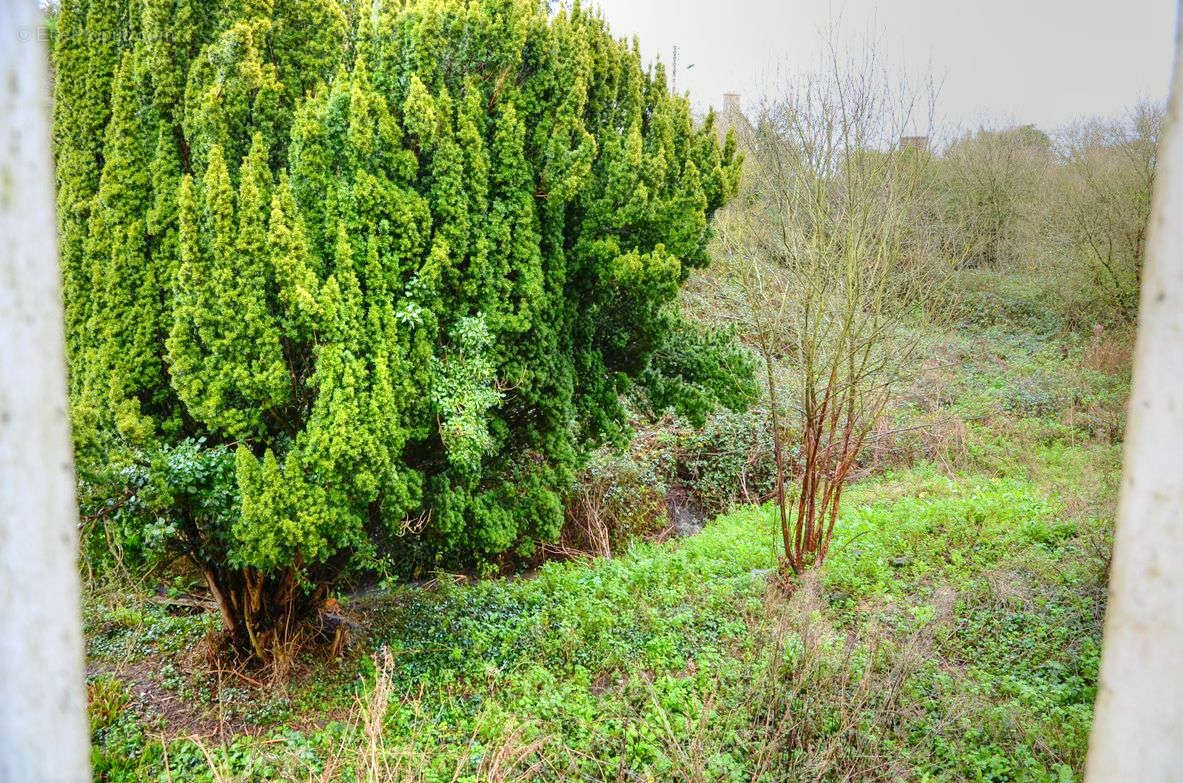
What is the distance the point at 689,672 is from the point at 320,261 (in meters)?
3.86

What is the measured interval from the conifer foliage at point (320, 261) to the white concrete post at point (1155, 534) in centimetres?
436

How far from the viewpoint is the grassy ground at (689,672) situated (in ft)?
13.8

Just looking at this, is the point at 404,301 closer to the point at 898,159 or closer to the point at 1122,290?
the point at 898,159

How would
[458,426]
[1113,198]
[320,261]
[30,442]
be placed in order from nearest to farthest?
[30,442]
[320,261]
[458,426]
[1113,198]

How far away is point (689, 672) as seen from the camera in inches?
213

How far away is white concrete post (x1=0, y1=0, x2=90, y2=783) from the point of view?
98cm

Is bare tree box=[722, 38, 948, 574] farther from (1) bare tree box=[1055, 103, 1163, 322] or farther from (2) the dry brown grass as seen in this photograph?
(1) bare tree box=[1055, 103, 1163, 322]

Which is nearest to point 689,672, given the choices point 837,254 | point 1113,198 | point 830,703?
point 830,703

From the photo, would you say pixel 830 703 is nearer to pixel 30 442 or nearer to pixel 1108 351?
pixel 30 442

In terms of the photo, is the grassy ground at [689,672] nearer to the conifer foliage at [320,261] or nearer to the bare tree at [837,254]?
the conifer foliage at [320,261]

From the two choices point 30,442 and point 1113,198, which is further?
point 1113,198

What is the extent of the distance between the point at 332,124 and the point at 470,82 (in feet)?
3.49

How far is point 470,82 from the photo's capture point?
5.57m

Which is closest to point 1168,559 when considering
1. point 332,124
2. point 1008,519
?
point 332,124
